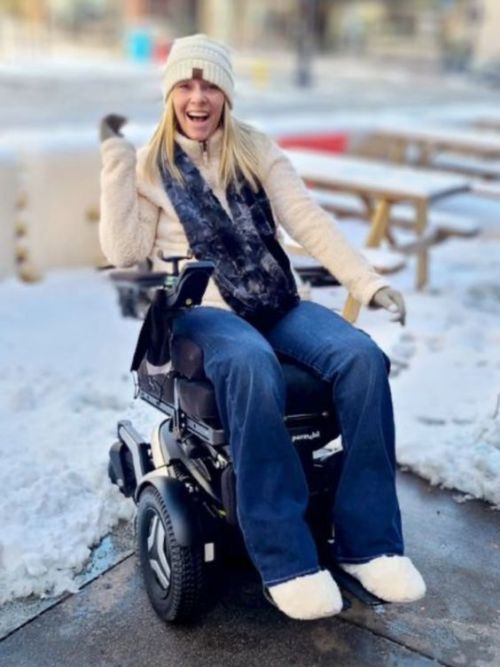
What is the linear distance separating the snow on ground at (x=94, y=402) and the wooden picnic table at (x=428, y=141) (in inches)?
74.0

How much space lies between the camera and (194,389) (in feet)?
8.58

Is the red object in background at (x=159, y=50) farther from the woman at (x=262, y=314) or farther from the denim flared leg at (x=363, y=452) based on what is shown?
the denim flared leg at (x=363, y=452)

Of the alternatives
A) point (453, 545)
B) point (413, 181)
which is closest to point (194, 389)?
point (453, 545)

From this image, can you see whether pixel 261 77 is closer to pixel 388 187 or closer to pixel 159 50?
pixel 159 50

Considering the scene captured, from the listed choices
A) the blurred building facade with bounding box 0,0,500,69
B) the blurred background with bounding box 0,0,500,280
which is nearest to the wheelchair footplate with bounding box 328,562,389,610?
the blurred background with bounding box 0,0,500,280

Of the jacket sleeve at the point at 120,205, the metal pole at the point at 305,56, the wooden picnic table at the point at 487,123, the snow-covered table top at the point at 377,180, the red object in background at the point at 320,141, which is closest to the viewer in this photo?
the jacket sleeve at the point at 120,205

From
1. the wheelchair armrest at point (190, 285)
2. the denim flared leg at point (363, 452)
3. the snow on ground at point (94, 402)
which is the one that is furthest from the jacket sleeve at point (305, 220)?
the snow on ground at point (94, 402)

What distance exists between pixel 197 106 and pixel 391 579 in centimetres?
153

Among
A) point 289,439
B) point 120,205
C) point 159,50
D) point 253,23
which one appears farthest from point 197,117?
point 253,23

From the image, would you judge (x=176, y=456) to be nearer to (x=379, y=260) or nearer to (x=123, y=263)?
(x=123, y=263)

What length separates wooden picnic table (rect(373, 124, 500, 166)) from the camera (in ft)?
25.9

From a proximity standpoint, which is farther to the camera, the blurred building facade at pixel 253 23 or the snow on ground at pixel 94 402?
the blurred building facade at pixel 253 23

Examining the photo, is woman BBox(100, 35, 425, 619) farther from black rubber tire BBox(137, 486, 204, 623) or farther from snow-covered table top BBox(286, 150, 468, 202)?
snow-covered table top BBox(286, 150, 468, 202)

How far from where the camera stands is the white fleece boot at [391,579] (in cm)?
248
